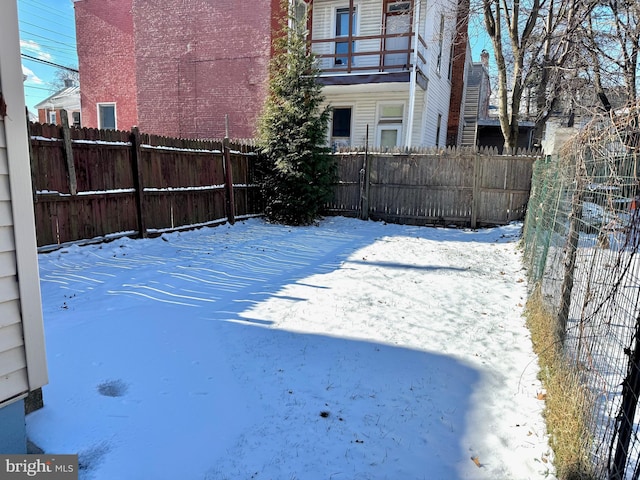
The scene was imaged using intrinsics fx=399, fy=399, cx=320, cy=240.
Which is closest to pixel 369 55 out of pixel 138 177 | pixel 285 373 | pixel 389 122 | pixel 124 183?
pixel 389 122

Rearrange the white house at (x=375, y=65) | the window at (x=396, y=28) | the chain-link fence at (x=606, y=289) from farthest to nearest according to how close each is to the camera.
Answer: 1. the window at (x=396, y=28)
2. the white house at (x=375, y=65)
3. the chain-link fence at (x=606, y=289)

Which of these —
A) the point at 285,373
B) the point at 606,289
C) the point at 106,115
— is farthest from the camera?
the point at 106,115

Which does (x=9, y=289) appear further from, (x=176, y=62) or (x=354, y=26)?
(x=176, y=62)

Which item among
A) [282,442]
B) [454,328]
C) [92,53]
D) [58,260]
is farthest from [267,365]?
[92,53]

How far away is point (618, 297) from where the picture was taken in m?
2.05

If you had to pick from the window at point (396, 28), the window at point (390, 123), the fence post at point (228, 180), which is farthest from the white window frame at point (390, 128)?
the fence post at point (228, 180)

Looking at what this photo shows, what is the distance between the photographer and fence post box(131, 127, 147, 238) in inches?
300

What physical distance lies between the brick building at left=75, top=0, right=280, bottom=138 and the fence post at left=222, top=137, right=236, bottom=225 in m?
5.66

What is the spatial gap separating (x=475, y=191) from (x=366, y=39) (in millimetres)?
6574

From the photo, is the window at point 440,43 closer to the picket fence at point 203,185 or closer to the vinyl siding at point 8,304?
the picket fence at point 203,185

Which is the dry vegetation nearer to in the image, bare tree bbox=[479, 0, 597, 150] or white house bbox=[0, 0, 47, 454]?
white house bbox=[0, 0, 47, 454]

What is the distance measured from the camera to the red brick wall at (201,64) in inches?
599

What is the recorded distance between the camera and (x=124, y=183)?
24.7 feet

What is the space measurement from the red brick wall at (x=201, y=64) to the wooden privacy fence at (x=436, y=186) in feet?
18.2
